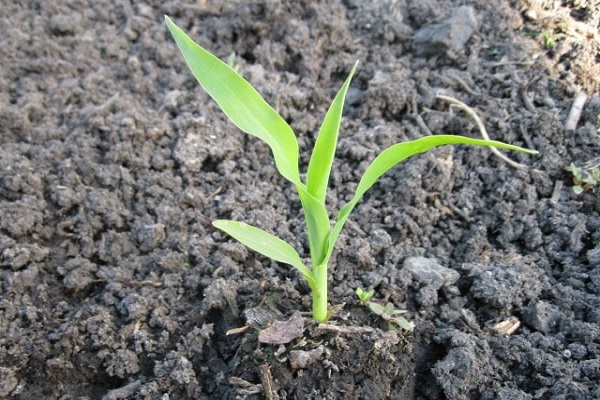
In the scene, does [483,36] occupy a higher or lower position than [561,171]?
higher

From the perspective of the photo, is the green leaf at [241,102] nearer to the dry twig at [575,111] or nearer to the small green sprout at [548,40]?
A: the dry twig at [575,111]

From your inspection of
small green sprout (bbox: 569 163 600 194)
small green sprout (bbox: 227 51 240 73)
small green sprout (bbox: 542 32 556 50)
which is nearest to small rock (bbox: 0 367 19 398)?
small green sprout (bbox: 227 51 240 73)

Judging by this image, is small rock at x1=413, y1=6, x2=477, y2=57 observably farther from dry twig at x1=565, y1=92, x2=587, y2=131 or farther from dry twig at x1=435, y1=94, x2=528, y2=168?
dry twig at x1=565, y1=92, x2=587, y2=131

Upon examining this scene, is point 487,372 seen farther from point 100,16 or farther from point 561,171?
point 100,16

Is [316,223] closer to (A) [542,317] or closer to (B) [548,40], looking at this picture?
(A) [542,317]

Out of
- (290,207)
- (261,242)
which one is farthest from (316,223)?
(290,207)

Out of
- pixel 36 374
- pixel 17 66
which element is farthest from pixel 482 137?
pixel 17 66
